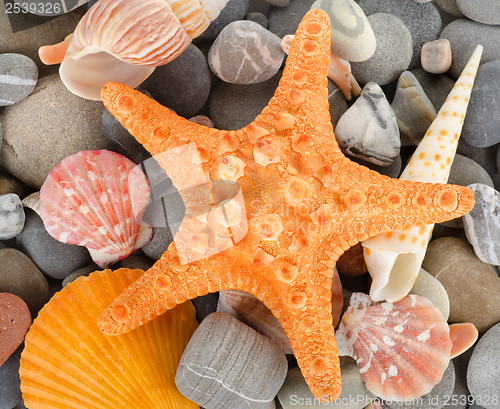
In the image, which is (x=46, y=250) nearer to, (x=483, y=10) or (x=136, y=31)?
(x=136, y=31)

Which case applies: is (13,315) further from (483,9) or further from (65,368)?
(483,9)

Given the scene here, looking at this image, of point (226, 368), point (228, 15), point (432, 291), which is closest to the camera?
point (226, 368)

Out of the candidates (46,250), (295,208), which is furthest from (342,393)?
(46,250)

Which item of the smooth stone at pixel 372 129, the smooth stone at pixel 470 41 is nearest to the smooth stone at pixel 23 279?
the smooth stone at pixel 372 129

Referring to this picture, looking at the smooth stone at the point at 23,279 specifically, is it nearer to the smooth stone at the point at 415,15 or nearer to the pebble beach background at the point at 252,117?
the pebble beach background at the point at 252,117

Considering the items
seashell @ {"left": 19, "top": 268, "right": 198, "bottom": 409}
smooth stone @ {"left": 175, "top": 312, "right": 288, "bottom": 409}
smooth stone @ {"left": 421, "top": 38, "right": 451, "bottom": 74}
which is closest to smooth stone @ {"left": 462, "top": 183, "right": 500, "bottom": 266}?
smooth stone @ {"left": 421, "top": 38, "right": 451, "bottom": 74}

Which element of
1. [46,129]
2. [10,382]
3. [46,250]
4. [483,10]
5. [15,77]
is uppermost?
[483,10]
